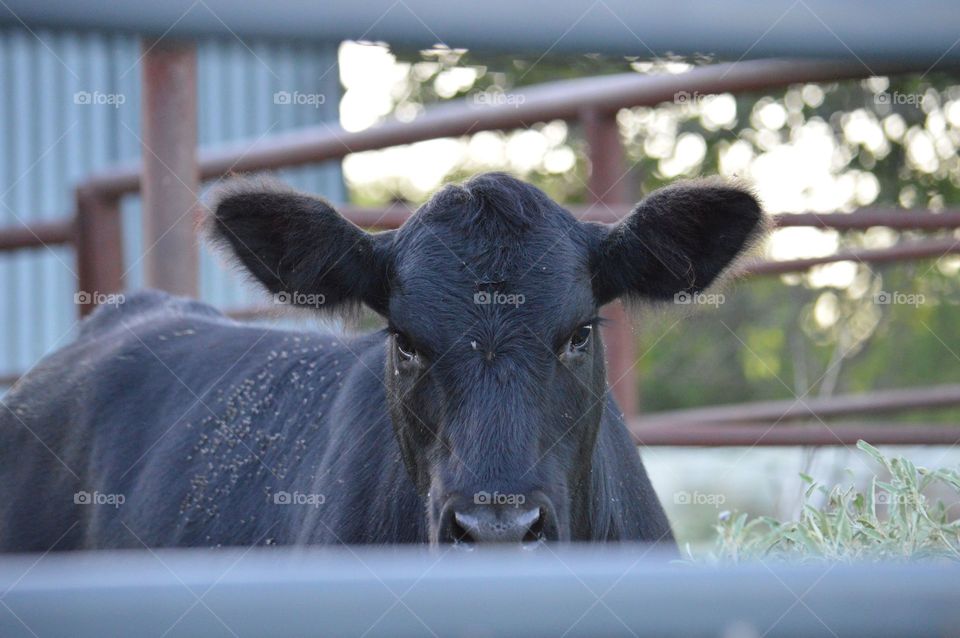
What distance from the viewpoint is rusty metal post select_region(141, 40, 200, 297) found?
481cm

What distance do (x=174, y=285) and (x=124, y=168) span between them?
1.19 meters

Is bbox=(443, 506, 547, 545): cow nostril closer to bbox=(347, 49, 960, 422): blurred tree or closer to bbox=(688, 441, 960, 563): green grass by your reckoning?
bbox=(688, 441, 960, 563): green grass

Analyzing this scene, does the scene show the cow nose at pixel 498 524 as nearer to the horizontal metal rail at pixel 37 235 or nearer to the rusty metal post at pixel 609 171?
the rusty metal post at pixel 609 171

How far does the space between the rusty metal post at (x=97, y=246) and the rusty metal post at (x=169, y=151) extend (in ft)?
3.05

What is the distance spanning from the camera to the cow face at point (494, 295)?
2.71 m

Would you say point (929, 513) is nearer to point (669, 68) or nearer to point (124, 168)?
point (669, 68)

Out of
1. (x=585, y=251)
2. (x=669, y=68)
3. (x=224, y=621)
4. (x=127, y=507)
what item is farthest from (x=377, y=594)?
(x=669, y=68)

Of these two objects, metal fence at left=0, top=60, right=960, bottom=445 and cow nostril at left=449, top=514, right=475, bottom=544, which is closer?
cow nostril at left=449, top=514, right=475, bottom=544

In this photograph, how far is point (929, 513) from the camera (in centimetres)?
284

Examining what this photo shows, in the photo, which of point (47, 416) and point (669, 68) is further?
point (669, 68)

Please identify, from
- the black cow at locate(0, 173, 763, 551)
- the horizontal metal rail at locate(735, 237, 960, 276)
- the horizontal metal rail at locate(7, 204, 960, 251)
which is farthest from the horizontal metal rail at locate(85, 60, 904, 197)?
the black cow at locate(0, 173, 763, 551)

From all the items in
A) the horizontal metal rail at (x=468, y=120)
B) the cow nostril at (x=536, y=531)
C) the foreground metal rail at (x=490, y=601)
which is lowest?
the cow nostril at (x=536, y=531)

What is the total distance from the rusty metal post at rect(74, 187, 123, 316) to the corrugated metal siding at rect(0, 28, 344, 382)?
5302 mm

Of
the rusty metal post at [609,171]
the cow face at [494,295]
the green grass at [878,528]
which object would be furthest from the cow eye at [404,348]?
the rusty metal post at [609,171]
